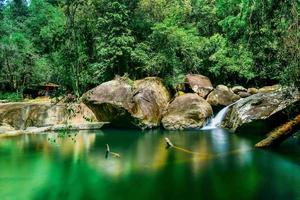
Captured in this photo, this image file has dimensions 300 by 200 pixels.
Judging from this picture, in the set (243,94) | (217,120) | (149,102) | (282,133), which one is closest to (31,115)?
(149,102)

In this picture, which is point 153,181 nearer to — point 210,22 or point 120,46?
point 120,46

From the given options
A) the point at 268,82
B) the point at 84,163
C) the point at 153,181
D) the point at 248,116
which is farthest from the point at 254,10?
the point at 268,82

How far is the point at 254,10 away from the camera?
861cm

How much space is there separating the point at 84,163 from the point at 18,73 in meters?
21.8

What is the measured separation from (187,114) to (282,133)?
9750 mm

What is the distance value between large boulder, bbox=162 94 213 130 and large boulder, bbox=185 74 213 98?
2.37m

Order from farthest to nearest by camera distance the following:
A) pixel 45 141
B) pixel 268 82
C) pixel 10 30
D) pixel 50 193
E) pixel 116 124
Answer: pixel 10 30, pixel 268 82, pixel 116 124, pixel 45 141, pixel 50 193

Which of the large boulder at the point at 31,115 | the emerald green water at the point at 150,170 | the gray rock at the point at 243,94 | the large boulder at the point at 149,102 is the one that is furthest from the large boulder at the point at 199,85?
the emerald green water at the point at 150,170

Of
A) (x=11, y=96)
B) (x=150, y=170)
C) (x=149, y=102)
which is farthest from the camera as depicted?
(x=11, y=96)

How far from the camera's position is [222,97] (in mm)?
26844

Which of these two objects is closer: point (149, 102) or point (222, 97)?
point (149, 102)

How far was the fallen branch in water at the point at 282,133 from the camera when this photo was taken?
14611mm

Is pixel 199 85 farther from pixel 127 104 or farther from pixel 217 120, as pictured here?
pixel 127 104

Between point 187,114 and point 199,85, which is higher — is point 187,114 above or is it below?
below
